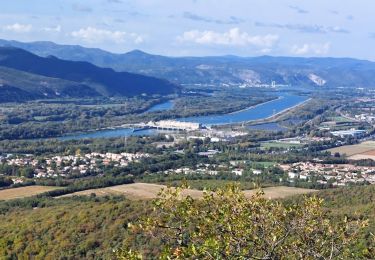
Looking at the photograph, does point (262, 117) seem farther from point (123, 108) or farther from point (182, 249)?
point (182, 249)

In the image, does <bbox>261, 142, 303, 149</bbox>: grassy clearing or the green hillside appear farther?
<bbox>261, 142, 303, 149</bbox>: grassy clearing

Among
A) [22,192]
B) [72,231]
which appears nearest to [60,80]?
[22,192]

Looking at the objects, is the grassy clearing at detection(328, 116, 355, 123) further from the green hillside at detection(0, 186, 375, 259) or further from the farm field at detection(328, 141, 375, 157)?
the green hillside at detection(0, 186, 375, 259)

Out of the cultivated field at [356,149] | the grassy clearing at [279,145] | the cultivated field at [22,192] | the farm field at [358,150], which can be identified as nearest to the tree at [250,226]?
the cultivated field at [22,192]

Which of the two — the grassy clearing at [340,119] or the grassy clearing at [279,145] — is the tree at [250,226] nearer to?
the grassy clearing at [279,145]

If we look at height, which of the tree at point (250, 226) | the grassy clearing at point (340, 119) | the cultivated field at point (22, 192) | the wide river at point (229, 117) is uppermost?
the tree at point (250, 226)

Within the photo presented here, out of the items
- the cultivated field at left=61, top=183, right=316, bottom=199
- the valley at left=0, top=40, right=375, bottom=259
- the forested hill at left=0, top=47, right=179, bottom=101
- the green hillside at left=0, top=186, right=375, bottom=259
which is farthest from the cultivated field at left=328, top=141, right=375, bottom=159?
the forested hill at left=0, top=47, right=179, bottom=101

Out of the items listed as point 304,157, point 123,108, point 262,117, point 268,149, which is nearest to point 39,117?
point 123,108
